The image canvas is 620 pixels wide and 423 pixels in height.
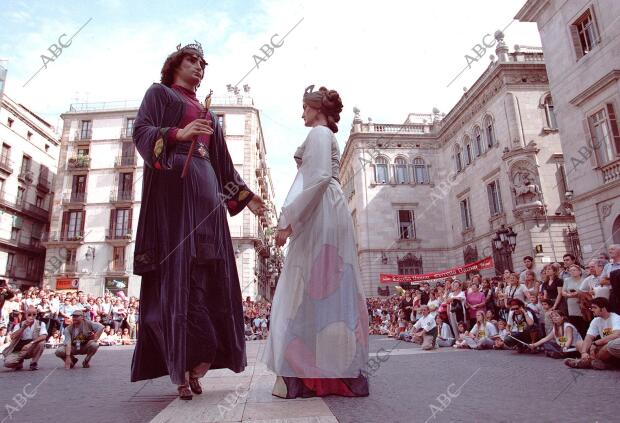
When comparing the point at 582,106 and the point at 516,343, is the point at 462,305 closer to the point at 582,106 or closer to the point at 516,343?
the point at 516,343

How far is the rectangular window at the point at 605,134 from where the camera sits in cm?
1416

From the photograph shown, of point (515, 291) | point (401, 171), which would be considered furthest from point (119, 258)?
point (515, 291)

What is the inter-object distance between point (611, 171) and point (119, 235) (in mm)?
30508

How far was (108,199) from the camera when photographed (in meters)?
33.4

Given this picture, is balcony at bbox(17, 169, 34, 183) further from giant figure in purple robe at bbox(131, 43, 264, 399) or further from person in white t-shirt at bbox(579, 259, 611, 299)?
person in white t-shirt at bbox(579, 259, 611, 299)

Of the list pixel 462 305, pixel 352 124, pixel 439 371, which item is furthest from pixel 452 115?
pixel 439 371

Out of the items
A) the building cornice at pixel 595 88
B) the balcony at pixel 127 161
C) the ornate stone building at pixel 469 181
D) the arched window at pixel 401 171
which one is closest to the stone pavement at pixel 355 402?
the building cornice at pixel 595 88

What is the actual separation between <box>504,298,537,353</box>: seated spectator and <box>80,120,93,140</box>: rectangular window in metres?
35.7

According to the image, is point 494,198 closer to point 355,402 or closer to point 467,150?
point 467,150

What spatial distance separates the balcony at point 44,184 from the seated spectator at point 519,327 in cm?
3977

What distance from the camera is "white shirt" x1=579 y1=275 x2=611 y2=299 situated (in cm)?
669

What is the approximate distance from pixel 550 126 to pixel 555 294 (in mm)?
17473

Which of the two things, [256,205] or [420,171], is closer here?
[256,205]

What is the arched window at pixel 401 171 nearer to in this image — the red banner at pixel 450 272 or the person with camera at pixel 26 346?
the red banner at pixel 450 272
